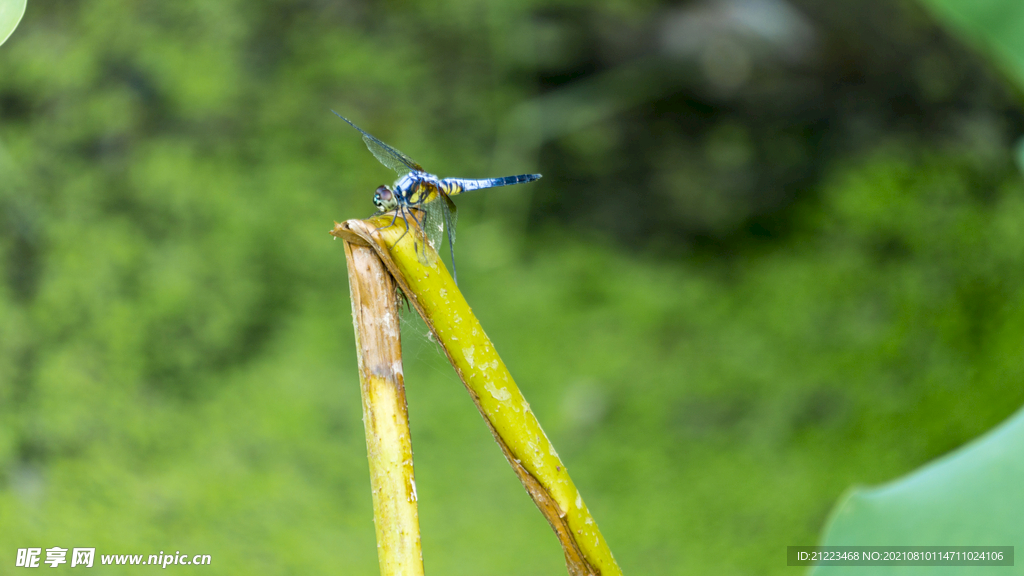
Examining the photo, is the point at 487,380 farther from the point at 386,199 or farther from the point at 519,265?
the point at 519,265

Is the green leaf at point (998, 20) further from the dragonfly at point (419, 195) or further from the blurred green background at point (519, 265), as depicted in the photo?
the blurred green background at point (519, 265)

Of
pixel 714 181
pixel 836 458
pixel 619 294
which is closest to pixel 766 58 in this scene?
pixel 714 181

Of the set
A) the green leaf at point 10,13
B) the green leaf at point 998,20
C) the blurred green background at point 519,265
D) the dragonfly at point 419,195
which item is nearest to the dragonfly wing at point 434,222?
the dragonfly at point 419,195

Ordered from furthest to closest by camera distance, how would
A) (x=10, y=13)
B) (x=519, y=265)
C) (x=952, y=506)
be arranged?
(x=519, y=265) → (x=952, y=506) → (x=10, y=13)

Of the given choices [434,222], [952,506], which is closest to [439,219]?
[434,222]

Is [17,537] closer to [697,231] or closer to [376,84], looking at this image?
[376,84]

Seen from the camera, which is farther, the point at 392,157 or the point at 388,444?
the point at 392,157
